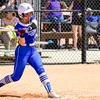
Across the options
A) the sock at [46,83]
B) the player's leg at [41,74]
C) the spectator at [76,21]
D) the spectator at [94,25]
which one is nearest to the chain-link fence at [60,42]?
the spectator at [94,25]

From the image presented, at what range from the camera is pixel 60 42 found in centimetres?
1483

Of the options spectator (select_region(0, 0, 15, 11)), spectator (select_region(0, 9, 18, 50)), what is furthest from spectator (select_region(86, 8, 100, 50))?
spectator (select_region(0, 9, 18, 50))

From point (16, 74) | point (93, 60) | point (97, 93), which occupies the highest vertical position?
point (16, 74)

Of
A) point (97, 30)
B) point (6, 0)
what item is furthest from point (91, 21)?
point (6, 0)

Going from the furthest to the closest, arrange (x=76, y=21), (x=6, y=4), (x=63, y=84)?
(x=6, y=4) < (x=76, y=21) < (x=63, y=84)

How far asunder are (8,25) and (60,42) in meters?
3.26

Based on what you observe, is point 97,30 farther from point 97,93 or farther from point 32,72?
point 97,93

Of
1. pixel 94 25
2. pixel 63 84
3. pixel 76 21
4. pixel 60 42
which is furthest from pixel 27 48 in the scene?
pixel 60 42

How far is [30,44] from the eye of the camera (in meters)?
7.16

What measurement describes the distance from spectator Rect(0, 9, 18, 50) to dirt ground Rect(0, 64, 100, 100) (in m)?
1.05

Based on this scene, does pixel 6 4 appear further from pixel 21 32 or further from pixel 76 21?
pixel 21 32

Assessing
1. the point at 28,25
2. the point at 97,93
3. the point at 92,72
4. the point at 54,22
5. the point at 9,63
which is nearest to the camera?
the point at 28,25

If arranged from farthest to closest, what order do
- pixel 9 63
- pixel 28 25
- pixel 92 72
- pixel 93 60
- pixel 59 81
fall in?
pixel 93 60
pixel 9 63
pixel 92 72
pixel 59 81
pixel 28 25

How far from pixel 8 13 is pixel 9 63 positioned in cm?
143
